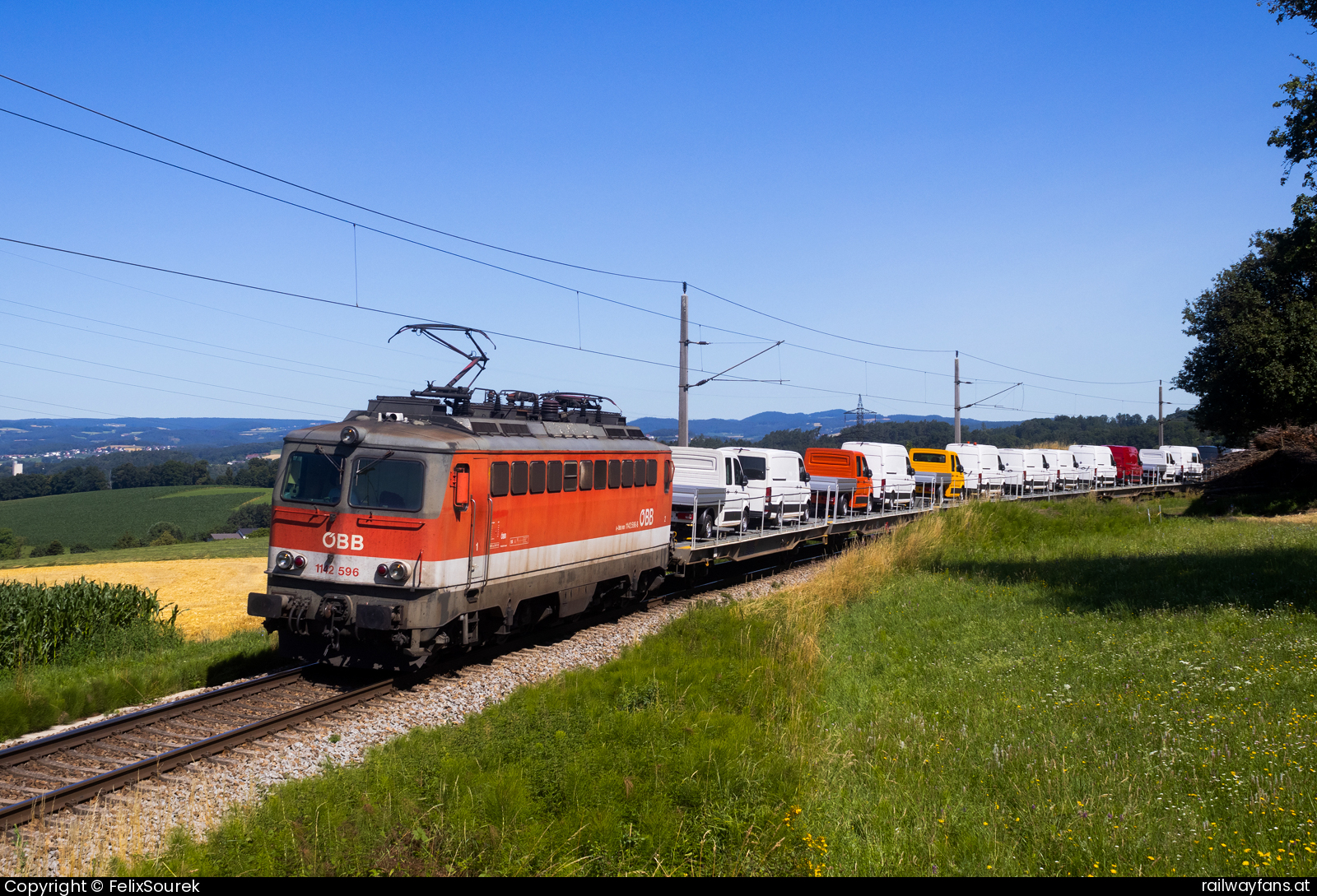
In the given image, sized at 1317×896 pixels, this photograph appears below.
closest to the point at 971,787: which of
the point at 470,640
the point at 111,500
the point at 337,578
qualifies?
the point at 470,640

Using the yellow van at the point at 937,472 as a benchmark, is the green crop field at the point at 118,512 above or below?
below

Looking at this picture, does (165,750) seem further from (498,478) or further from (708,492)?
(708,492)

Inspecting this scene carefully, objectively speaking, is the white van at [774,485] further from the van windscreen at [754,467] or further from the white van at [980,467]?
the white van at [980,467]

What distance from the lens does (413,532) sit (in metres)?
11.2

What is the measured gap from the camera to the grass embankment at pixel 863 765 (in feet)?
19.3

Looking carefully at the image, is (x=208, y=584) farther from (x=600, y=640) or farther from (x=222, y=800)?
(x=222, y=800)

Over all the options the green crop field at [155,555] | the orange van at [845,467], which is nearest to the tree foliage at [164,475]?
the green crop field at [155,555]

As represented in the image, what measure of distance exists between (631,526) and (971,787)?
386 inches

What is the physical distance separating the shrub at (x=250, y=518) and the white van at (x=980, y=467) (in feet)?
174

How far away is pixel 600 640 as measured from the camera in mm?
14727

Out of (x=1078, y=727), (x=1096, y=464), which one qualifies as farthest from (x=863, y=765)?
(x=1096, y=464)

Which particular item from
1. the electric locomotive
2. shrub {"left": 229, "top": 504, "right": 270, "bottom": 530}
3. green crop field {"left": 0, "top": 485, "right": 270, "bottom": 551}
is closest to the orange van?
the electric locomotive

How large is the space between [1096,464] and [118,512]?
78218mm

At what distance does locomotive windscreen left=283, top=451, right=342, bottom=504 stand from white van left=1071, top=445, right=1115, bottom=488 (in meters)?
47.1
